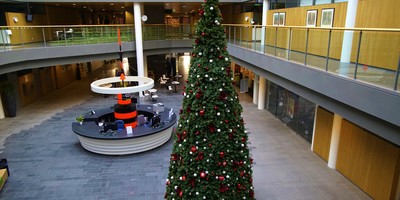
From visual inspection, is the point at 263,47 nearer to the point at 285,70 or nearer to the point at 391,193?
the point at 285,70

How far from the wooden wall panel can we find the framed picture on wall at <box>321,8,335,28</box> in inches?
133

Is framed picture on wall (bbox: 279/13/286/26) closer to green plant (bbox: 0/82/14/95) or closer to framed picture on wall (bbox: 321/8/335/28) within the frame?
framed picture on wall (bbox: 321/8/335/28)

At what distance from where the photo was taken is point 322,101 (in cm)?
764

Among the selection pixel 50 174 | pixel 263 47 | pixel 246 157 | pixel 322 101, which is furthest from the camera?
pixel 263 47

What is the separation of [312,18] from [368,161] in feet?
21.1

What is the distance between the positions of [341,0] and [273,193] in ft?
24.8

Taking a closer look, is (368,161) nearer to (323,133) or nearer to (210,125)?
(323,133)

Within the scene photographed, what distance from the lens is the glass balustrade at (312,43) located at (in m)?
5.88

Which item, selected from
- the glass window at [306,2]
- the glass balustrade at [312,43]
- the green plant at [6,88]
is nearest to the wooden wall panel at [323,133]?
the glass balustrade at [312,43]

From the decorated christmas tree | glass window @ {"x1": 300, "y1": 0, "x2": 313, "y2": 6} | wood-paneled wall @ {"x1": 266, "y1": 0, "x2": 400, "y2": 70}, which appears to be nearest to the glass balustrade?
wood-paneled wall @ {"x1": 266, "y1": 0, "x2": 400, "y2": 70}

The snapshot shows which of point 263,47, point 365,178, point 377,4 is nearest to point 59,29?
point 263,47

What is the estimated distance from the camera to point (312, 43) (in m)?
8.42

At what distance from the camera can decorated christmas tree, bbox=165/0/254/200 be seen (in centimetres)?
536

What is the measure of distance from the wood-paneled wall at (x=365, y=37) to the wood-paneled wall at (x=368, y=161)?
10.5ft
